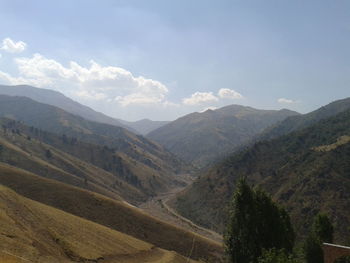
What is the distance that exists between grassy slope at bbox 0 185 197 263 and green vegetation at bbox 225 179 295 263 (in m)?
20.6

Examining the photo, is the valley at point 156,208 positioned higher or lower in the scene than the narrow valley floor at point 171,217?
higher

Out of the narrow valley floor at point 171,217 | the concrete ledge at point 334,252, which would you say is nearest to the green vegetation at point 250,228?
the concrete ledge at point 334,252

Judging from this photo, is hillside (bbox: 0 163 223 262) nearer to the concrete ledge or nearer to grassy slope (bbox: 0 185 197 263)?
grassy slope (bbox: 0 185 197 263)

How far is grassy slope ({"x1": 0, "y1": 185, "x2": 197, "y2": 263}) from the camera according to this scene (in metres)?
37.4

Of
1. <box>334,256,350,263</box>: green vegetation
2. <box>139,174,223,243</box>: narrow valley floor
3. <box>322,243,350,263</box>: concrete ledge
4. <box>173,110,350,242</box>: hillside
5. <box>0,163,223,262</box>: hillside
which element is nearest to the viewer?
<box>334,256,350,263</box>: green vegetation

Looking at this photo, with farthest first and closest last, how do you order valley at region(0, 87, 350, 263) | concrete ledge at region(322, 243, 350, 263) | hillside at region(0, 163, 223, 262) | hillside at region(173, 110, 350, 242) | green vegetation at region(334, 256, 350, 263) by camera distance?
hillside at region(173, 110, 350, 242) → hillside at region(0, 163, 223, 262) → valley at region(0, 87, 350, 263) → concrete ledge at region(322, 243, 350, 263) → green vegetation at region(334, 256, 350, 263)

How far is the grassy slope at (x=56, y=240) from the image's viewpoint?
37.4m

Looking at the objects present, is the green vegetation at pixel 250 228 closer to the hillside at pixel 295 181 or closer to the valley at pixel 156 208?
the valley at pixel 156 208

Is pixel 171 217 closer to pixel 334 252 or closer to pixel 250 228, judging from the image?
pixel 250 228

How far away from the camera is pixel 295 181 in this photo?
421 ft

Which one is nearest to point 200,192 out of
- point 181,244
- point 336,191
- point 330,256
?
point 336,191

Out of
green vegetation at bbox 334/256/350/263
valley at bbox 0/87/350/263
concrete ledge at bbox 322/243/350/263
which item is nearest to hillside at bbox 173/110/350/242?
valley at bbox 0/87/350/263

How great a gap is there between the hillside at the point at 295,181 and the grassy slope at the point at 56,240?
25.5 meters

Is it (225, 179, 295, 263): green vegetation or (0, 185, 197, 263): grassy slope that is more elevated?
(225, 179, 295, 263): green vegetation
